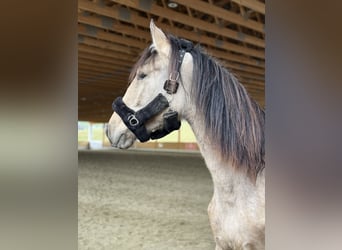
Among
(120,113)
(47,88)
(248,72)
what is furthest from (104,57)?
(47,88)

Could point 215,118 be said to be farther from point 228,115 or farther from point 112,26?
point 112,26

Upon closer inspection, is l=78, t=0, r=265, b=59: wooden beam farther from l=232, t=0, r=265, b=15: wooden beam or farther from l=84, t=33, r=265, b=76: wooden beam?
l=232, t=0, r=265, b=15: wooden beam

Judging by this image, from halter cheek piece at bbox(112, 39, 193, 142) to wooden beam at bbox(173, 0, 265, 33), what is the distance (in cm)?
261

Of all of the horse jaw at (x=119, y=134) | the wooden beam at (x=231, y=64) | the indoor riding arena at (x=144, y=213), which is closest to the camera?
the horse jaw at (x=119, y=134)

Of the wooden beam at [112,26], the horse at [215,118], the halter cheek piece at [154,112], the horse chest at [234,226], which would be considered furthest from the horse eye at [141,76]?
the wooden beam at [112,26]

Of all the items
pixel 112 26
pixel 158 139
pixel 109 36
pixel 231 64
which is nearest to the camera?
pixel 158 139

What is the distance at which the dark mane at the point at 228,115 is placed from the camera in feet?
3.93

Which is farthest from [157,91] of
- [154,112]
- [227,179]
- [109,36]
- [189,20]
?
[109,36]

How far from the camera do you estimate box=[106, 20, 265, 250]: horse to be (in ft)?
3.93

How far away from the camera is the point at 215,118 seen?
3.97ft

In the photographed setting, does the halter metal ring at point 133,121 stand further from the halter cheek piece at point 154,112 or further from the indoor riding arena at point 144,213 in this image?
the indoor riding arena at point 144,213

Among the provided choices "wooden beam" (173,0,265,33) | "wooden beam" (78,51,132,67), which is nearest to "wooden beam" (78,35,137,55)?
"wooden beam" (78,51,132,67)

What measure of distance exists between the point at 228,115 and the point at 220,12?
3058 mm

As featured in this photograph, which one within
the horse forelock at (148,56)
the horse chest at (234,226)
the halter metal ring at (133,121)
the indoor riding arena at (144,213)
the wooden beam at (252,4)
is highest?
the wooden beam at (252,4)
